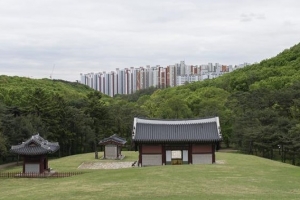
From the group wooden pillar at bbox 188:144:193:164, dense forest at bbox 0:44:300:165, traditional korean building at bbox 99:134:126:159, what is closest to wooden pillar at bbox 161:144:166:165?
wooden pillar at bbox 188:144:193:164

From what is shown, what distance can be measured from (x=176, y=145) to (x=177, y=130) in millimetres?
1499

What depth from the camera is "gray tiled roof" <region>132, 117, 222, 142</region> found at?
36.5m

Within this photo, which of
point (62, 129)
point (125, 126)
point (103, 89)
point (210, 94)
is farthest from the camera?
point (103, 89)

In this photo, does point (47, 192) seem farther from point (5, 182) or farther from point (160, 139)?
point (160, 139)

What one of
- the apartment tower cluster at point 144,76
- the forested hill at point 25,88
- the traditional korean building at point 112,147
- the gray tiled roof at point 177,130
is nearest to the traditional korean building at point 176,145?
the gray tiled roof at point 177,130

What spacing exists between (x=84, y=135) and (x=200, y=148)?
25458mm

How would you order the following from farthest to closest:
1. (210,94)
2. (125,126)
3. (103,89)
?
1. (103,89)
2. (210,94)
3. (125,126)

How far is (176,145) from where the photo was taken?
37125 mm

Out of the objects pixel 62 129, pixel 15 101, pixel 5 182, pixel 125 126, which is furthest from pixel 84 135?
pixel 5 182

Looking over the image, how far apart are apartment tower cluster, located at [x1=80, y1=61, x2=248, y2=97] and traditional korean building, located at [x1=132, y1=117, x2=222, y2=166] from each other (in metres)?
137

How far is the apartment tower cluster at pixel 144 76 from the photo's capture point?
180m

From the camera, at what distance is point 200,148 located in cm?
3703

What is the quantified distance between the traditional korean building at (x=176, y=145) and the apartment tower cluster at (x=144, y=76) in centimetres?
13725

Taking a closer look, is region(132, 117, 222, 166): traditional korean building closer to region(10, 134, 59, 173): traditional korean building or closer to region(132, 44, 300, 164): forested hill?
region(10, 134, 59, 173): traditional korean building
